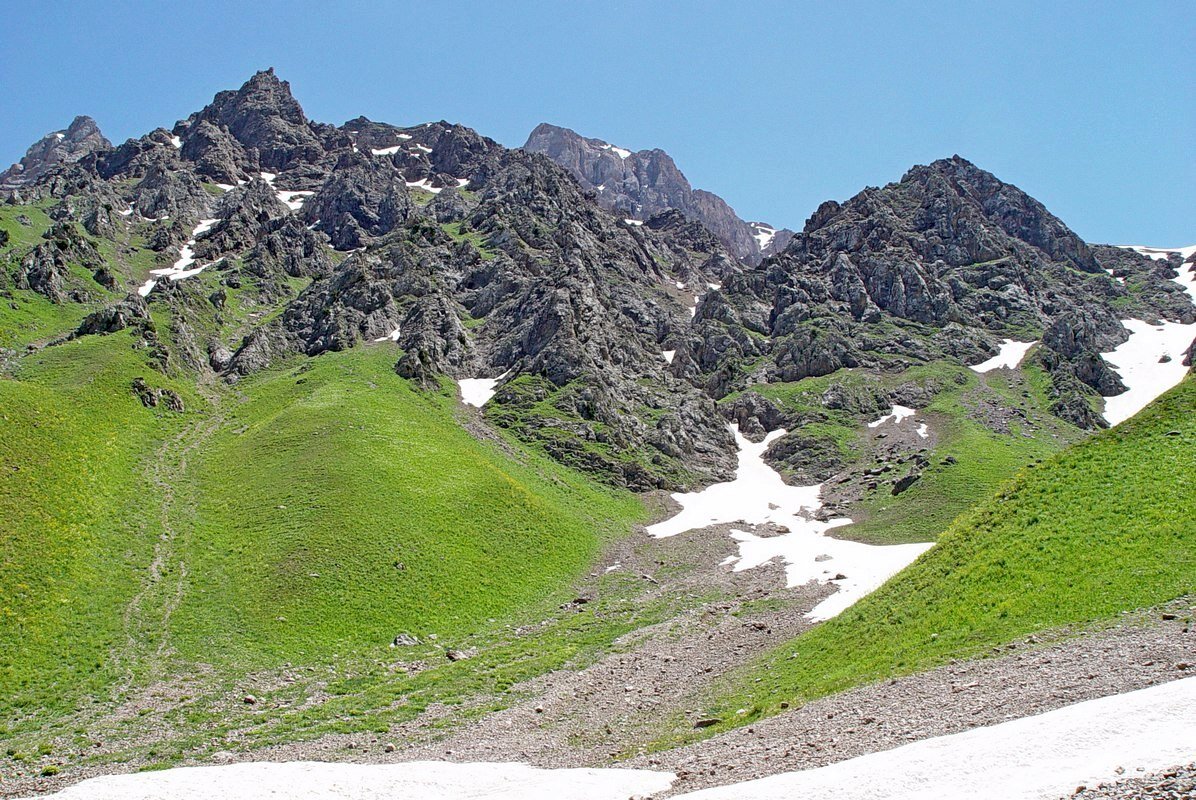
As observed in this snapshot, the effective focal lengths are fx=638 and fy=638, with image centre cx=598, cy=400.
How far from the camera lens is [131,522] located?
49469mm

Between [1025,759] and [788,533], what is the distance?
5939cm

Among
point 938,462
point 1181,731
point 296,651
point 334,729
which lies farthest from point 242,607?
point 938,462

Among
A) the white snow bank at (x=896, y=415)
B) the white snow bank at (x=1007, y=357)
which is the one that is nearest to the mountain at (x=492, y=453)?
the white snow bank at (x=896, y=415)

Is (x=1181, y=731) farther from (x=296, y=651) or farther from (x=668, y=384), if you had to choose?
(x=668, y=384)

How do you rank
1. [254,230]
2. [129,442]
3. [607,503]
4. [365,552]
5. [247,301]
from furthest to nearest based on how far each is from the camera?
[254,230], [247,301], [607,503], [129,442], [365,552]

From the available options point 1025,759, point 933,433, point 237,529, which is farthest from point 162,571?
point 933,433

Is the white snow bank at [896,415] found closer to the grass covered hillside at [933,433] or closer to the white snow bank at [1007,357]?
the grass covered hillside at [933,433]

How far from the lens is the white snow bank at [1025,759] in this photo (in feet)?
43.1

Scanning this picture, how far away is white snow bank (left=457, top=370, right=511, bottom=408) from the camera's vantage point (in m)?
104

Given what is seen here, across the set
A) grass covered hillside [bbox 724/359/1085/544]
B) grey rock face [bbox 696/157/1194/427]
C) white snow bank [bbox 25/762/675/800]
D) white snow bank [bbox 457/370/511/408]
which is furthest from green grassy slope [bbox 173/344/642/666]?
grey rock face [bbox 696/157/1194/427]

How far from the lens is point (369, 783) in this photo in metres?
21.5

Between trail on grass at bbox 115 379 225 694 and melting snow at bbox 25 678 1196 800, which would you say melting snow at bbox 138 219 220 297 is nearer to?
trail on grass at bbox 115 379 225 694

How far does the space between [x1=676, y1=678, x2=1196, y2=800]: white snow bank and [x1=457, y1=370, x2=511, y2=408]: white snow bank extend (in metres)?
90.3

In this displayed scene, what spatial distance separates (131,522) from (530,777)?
4399cm
